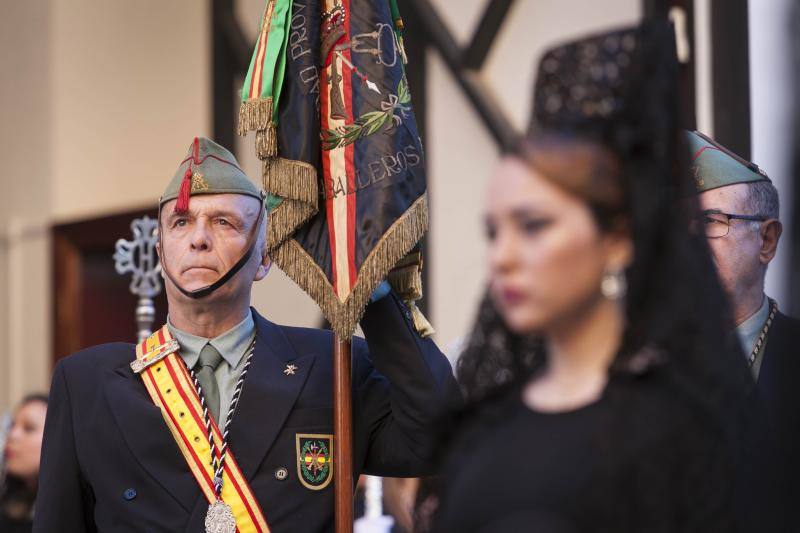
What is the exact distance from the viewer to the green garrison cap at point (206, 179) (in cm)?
232

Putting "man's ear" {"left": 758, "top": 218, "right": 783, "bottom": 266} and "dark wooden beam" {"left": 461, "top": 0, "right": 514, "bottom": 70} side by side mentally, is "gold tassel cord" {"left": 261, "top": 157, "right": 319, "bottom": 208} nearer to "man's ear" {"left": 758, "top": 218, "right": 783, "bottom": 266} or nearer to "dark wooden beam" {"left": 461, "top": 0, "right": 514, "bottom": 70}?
"man's ear" {"left": 758, "top": 218, "right": 783, "bottom": 266}

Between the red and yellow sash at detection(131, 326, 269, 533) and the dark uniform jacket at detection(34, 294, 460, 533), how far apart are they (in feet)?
0.06

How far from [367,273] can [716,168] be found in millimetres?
661

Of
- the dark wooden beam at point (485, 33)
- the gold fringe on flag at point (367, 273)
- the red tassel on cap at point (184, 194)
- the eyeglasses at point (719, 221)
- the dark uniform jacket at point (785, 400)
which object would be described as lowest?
the dark uniform jacket at point (785, 400)

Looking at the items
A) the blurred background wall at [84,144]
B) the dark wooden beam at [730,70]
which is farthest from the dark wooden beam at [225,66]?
the dark wooden beam at [730,70]

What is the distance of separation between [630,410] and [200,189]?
129 cm

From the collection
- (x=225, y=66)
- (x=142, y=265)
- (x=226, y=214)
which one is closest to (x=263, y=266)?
(x=226, y=214)

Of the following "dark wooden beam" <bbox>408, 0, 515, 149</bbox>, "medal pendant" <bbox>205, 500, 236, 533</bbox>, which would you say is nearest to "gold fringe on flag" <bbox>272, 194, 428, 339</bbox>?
"medal pendant" <bbox>205, 500, 236, 533</bbox>

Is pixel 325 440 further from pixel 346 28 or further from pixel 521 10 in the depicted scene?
pixel 521 10

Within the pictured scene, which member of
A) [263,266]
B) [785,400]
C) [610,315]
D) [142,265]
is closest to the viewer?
[610,315]

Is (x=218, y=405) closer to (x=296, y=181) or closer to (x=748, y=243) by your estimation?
(x=296, y=181)

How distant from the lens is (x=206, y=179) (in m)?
2.33

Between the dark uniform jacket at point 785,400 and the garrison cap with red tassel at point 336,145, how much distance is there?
1.94ft

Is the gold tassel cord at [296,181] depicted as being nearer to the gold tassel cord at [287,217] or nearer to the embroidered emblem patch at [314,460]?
the gold tassel cord at [287,217]
